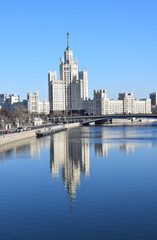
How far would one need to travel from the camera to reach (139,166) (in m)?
38.7

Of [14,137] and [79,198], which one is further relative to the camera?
[14,137]

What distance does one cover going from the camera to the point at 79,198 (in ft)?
84.4

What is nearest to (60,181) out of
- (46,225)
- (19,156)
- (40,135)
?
(46,225)

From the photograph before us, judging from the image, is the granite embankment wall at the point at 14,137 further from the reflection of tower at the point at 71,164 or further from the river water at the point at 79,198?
the river water at the point at 79,198

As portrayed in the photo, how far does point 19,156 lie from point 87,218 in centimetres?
2866

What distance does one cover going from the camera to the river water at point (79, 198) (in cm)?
1991

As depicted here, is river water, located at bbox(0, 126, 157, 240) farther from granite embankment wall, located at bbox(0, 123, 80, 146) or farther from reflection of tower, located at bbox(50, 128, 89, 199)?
granite embankment wall, located at bbox(0, 123, 80, 146)

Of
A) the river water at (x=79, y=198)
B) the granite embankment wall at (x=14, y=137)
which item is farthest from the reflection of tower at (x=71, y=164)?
the granite embankment wall at (x=14, y=137)

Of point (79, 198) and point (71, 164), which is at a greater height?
point (71, 164)

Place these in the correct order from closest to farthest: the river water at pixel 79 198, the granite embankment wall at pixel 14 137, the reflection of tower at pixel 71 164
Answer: the river water at pixel 79 198 → the reflection of tower at pixel 71 164 → the granite embankment wall at pixel 14 137

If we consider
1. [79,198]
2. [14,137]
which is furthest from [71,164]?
[14,137]

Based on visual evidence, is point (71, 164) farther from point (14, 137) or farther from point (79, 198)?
point (14, 137)

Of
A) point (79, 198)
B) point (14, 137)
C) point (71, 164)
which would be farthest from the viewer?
point (14, 137)

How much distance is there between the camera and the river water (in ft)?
65.3
